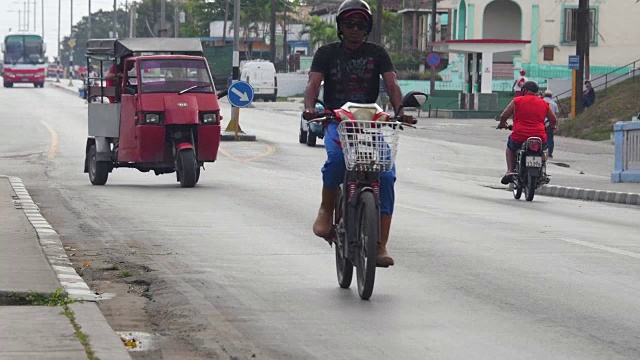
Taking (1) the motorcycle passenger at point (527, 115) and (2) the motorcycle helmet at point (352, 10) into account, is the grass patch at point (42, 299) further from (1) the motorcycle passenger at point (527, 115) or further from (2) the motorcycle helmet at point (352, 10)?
(1) the motorcycle passenger at point (527, 115)

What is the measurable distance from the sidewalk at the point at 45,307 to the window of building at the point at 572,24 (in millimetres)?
62905

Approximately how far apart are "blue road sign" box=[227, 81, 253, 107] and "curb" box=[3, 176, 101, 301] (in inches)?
691

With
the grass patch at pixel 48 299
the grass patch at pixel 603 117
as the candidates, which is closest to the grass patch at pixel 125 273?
the grass patch at pixel 48 299

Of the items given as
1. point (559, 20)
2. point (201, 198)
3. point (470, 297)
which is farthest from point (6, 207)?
point (559, 20)

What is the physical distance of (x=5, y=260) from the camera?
1038cm

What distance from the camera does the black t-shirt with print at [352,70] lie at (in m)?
9.59

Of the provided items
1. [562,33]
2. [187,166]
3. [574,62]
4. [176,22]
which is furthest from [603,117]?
[176,22]

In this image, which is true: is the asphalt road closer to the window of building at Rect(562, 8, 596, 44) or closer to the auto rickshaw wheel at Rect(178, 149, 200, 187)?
the auto rickshaw wheel at Rect(178, 149, 200, 187)

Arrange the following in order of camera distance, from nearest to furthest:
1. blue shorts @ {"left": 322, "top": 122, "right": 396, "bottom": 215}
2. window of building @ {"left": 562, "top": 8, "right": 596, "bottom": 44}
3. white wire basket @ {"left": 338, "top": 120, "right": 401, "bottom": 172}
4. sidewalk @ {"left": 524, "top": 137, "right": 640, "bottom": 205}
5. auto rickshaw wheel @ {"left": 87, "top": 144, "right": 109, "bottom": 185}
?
white wire basket @ {"left": 338, "top": 120, "right": 401, "bottom": 172}
blue shorts @ {"left": 322, "top": 122, "right": 396, "bottom": 215}
auto rickshaw wheel @ {"left": 87, "top": 144, "right": 109, "bottom": 185}
sidewalk @ {"left": 524, "top": 137, "right": 640, "bottom": 205}
window of building @ {"left": 562, "top": 8, "right": 596, "bottom": 44}

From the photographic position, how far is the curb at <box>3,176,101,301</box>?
9.15 metres

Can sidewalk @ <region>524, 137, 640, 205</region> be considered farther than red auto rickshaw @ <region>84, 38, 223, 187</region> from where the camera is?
Yes

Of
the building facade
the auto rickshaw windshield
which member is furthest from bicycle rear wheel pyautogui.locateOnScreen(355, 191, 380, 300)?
the building facade

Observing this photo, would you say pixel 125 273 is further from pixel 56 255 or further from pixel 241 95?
pixel 241 95

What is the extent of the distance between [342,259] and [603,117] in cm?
3718
